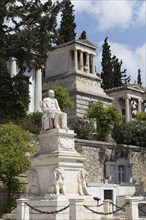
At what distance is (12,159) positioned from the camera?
1019 inches

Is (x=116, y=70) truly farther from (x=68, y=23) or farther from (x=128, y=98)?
(x=68, y=23)

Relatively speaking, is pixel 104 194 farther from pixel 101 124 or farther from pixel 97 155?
pixel 101 124

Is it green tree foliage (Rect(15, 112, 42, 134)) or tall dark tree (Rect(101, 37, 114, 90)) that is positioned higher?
tall dark tree (Rect(101, 37, 114, 90))

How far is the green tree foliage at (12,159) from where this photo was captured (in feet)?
84.9

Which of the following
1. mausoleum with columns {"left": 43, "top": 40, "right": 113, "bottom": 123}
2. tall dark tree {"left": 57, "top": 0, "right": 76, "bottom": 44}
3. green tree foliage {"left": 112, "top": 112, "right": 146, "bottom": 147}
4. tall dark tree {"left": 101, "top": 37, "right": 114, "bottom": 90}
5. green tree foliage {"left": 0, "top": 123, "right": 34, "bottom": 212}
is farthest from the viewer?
tall dark tree {"left": 101, "top": 37, "right": 114, "bottom": 90}

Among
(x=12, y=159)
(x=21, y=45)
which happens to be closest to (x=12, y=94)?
(x=21, y=45)

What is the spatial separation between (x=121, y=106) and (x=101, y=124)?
19305 millimetres

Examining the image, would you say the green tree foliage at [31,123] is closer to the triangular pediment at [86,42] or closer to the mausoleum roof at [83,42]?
the mausoleum roof at [83,42]

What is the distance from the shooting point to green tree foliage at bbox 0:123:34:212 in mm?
25891

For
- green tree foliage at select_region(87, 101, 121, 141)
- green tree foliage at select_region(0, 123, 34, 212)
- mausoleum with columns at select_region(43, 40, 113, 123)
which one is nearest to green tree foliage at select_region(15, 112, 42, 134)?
green tree foliage at select_region(87, 101, 121, 141)

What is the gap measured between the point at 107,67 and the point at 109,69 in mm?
408

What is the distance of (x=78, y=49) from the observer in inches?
2101

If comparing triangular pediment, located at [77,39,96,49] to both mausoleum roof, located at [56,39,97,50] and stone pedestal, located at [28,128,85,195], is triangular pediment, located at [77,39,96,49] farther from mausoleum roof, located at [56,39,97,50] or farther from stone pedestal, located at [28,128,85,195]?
stone pedestal, located at [28,128,85,195]

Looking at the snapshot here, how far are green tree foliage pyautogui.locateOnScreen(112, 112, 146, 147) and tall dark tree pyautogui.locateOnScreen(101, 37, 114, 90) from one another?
19.3 meters
